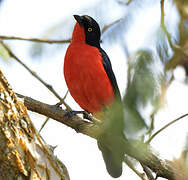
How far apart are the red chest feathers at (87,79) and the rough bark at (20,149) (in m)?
2.00

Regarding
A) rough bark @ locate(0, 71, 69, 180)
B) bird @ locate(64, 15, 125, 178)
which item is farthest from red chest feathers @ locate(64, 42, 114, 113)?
rough bark @ locate(0, 71, 69, 180)

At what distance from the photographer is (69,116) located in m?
3.87

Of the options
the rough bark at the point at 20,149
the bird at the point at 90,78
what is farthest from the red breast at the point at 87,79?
the rough bark at the point at 20,149

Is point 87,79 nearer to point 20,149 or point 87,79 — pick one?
point 87,79

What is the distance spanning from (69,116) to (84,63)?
125 centimetres

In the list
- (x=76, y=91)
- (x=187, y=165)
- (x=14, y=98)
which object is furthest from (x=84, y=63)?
(x=187, y=165)

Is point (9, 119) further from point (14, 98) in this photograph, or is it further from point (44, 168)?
point (44, 168)

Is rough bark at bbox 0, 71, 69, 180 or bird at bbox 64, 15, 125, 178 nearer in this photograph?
rough bark at bbox 0, 71, 69, 180

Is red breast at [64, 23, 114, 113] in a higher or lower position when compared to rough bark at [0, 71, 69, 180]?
lower

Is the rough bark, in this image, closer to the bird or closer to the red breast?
the bird

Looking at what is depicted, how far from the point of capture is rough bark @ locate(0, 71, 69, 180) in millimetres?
2506

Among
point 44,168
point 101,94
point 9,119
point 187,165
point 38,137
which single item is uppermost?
point 187,165

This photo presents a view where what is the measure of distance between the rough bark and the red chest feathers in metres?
2.00

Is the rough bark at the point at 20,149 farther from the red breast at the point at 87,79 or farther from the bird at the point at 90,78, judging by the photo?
the red breast at the point at 87,79
